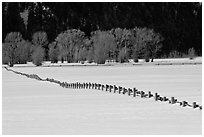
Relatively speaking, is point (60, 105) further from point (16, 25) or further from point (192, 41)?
point (192, 41)

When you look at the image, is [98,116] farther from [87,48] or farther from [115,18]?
[115,18]

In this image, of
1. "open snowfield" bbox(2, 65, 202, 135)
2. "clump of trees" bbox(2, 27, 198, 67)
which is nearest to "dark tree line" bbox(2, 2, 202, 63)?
"clump of trees" bbox(2, 27, 198, 67)

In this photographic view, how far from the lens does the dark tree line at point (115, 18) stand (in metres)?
157

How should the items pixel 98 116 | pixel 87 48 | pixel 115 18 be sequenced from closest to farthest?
1. pixel 98 116
2. pixel 87 48
3. pixel 115 18

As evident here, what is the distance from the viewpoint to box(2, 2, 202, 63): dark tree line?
157 meters

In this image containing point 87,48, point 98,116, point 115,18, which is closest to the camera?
point 98,116

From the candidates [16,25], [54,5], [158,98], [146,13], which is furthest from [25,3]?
[158,98]

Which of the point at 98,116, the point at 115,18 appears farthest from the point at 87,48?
the point at 98,116

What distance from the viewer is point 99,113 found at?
777 inches

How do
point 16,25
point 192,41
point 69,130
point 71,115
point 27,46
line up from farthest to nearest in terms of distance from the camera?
point 192,41
point 16,25
point 27,46
point 71,115
point 69,130

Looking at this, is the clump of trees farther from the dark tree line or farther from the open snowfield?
the open snowfield

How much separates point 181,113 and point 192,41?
143 m

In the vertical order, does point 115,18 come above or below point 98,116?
above

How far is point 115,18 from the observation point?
16912 cm
